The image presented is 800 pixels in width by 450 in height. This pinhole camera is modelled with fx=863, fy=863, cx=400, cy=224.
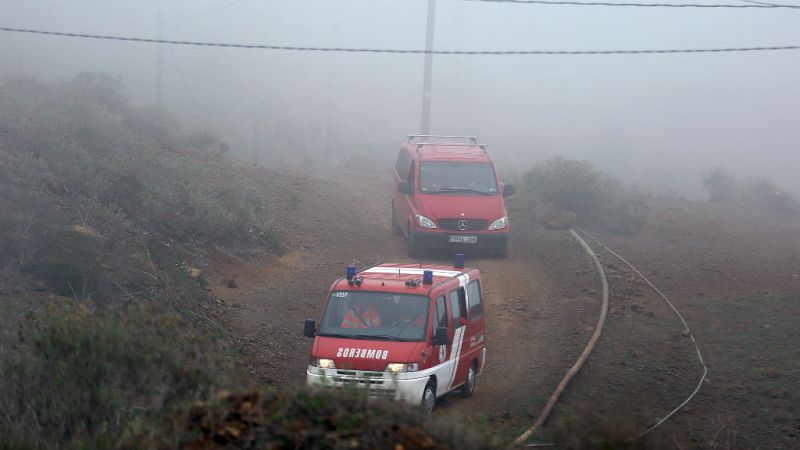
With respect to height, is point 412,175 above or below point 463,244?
above

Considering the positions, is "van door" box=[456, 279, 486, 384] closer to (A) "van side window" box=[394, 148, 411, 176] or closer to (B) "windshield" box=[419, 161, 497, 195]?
(B) "windshield" box=[419, 161, 497, 195]

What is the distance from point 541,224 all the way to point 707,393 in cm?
1078

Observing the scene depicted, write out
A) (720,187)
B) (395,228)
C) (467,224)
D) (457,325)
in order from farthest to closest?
(720,187) → (395,228) → (467,224) → (457,325)

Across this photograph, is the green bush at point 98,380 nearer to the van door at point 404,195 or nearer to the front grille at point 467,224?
the front grille at point 467,224

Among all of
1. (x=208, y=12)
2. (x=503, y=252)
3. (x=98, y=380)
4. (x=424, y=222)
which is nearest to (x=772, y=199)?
(x=503, y=252)

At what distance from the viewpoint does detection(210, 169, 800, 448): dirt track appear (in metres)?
10.2

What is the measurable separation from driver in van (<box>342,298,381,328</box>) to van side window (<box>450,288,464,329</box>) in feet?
3.26

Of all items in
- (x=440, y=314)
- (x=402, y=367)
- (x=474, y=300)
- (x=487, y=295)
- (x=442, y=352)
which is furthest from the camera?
(x=487, y=295)

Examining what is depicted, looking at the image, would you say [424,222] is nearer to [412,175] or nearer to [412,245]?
[412,245]

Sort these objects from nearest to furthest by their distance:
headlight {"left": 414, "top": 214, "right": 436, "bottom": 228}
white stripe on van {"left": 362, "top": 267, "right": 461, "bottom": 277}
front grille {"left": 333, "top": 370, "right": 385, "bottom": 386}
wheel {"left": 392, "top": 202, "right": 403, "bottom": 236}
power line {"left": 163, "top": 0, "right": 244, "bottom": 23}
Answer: front grille {"left": 333, "top": 370, "right": 385, "bottom": 386} < white stripe on van {"left": 362, "top": 267, "right": 461, "bottom": 277} < headlight {"left": 414, "top": 214, "right": 436, "bottom": 228} < wheel {"left": 392, "top": 202, "right": 403, "bottom": 236} < power line {"left": 163, "top": 0, "right": 244, "bottom": 23}

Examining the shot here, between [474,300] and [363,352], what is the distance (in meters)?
2.31

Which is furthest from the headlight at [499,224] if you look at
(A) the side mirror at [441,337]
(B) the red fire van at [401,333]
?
(A) the side mirror at [441,337]

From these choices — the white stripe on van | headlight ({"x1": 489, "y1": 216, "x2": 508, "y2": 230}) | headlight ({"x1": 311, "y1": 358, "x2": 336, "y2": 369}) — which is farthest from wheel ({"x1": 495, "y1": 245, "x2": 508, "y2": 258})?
headlight ({"x1": 311, "y1": 358, "x2": 336, "y2": 369})

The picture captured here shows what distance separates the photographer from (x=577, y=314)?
46.6 feet
